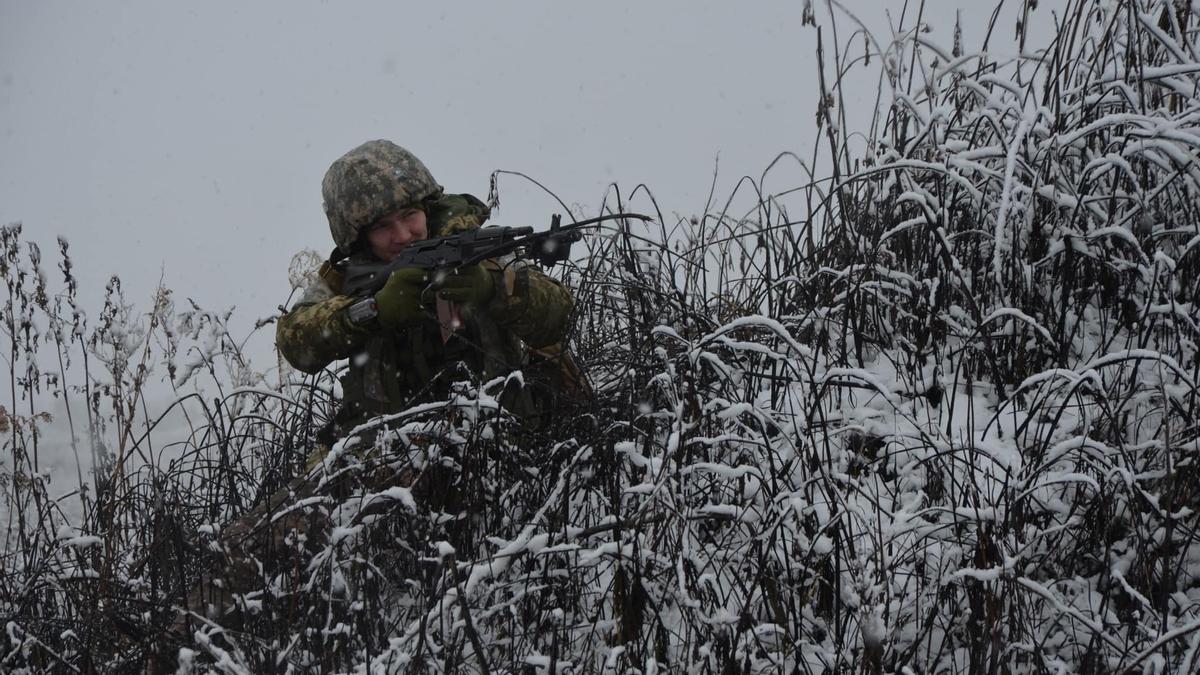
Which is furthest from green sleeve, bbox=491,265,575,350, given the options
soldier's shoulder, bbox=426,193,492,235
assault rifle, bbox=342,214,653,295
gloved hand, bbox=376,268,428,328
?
soldier's shoulder, bbox=426,193,492,235

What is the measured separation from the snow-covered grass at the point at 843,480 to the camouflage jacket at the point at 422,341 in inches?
8.9

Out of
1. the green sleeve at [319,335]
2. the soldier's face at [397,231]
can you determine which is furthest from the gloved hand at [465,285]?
the soldier's face at [397,231]

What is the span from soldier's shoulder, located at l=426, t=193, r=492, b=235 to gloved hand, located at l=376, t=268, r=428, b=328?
1.23 ft

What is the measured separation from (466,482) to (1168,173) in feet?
5.83

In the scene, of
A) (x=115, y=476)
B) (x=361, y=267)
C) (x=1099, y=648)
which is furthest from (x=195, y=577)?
(x=1099, y=648)

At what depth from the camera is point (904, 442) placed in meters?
Answer: 2.28

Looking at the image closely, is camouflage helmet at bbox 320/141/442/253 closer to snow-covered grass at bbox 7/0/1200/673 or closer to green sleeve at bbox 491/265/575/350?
green sleeve at bbox 491/265/575/350

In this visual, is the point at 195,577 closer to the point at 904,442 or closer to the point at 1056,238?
the point at 904,442

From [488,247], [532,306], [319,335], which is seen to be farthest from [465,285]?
[319,335]

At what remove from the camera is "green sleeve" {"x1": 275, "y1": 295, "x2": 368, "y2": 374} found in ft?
9.63

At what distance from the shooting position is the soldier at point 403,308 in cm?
278

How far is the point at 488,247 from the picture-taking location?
8.86ft

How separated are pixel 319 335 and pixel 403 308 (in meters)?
0.34

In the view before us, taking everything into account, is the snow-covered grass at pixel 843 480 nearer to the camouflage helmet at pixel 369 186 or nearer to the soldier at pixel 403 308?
the soldier at pixel 403 308
